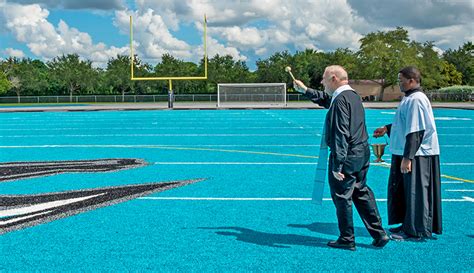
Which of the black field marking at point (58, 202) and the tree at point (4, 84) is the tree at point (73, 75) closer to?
the tree at point (4, 84)

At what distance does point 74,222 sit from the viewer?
19.8ft

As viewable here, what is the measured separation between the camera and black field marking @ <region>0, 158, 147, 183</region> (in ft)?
31.0

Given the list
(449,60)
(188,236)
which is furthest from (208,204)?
(449,60)

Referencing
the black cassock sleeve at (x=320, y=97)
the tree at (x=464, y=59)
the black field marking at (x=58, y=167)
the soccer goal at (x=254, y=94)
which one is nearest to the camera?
the black cassock sleeve at (x=320, y=97)

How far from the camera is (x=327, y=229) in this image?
18.9 ft

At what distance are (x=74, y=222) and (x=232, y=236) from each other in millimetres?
1898

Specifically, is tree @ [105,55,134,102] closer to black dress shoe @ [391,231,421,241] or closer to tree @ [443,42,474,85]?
tree @ [443,42,474,85]

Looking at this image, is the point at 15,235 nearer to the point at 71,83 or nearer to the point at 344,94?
the point at 344,94

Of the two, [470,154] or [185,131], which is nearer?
[470,154]

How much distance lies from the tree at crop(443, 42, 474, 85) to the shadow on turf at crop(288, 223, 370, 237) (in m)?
90.6

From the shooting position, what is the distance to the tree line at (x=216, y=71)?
66750 mm

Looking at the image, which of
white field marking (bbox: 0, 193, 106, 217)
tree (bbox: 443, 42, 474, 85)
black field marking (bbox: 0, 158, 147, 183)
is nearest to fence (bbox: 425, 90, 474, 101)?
tree (bbox: 443, 42, 474, 85)

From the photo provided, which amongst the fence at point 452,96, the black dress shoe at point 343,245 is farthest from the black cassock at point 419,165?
the fence at point 452,96

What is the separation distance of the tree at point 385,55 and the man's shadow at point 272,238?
2436 inches
